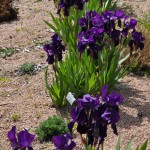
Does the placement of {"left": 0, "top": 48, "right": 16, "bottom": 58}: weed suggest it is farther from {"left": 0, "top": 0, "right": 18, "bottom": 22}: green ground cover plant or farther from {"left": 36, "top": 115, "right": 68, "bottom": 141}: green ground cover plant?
{"left": 36, "top": 115, "right": 68, "bottom": 141}: green ground cover plant

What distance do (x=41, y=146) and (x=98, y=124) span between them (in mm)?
1527

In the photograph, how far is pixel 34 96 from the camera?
15.3 ft

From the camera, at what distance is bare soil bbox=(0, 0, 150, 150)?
396cm

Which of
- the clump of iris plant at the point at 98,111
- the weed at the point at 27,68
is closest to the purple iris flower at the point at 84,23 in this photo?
the weed at the point at 27,68

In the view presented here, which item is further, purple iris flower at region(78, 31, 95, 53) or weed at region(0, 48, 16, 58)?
weed at region(0, 48, 16, 58)

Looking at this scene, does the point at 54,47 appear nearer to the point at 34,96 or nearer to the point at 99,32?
the point at 99,32

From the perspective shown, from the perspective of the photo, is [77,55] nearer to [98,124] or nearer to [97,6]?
[97,6]

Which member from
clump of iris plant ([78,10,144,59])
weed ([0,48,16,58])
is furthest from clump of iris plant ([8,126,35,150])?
weed ([0,48,16,58])

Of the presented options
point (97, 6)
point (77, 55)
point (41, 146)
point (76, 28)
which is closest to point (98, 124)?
point (41, 146)

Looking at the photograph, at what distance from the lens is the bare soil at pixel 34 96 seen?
3959 millimetres

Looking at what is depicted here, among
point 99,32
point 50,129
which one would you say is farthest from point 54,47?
point 50,129

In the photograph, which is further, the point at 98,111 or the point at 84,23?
the point at 84,23

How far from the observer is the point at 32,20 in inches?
286

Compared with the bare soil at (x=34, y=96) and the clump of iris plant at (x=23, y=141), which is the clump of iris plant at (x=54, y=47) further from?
the clump of iris plant at (x=23, y=141)
